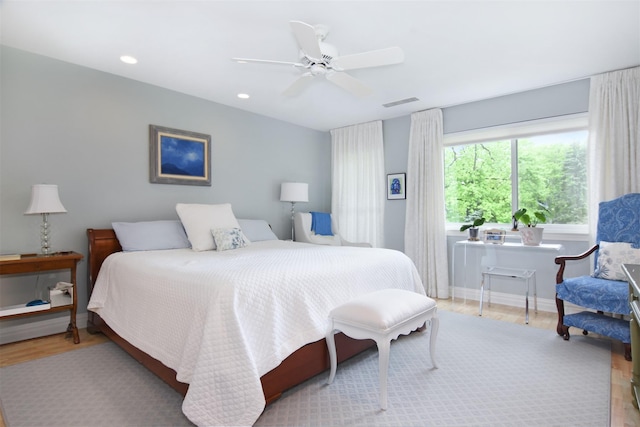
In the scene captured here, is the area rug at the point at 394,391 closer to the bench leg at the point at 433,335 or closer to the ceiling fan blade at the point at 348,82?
the bench leg at the point at 433,335

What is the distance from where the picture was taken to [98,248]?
307cm

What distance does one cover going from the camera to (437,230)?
4332 millimetres

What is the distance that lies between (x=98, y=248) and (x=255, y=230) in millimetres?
1595

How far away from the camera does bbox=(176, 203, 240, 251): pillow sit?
3.27m

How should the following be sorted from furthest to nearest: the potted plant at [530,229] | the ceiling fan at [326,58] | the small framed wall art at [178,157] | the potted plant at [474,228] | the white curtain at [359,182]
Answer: the white curtain at [359,182] < the potted plant at [474,228] < the small framed wall art at [178,157] < the potted plant at [530,229] < the ceiling fan at [326,58]

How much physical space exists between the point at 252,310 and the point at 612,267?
293 centimetres

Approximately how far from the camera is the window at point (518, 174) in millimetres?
3699

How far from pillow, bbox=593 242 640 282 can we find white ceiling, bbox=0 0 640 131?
→ 167 cm

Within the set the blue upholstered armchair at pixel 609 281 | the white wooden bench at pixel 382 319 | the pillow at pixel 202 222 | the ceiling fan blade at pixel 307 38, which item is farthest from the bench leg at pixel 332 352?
the blue upholstered armchair at pixel 609 281

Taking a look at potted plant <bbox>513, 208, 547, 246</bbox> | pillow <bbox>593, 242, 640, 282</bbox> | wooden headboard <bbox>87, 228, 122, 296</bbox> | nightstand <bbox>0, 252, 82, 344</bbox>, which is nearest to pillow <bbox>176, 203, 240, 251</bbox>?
wooden headboard <bbox>87, 228, 122, 296</bbox>

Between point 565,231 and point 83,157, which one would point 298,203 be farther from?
point 565,231

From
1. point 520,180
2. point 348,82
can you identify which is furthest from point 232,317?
point 520,180

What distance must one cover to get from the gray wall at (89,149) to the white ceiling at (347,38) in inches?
8.1

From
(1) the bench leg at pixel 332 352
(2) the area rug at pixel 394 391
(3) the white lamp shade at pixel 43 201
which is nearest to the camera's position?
(2) the area rug at pixel 394 391
